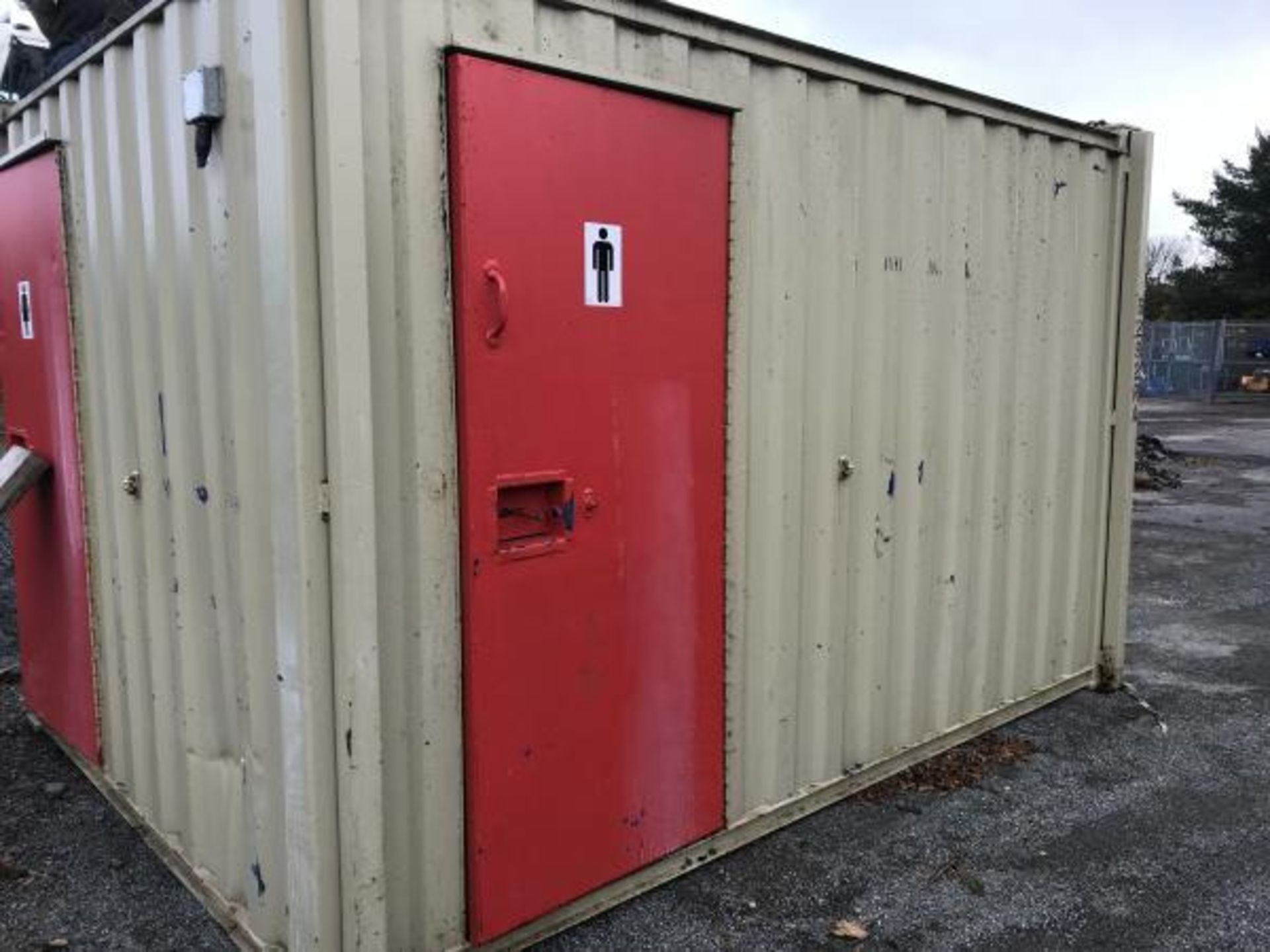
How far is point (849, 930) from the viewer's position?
3061mm

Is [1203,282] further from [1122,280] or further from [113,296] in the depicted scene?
[113,296]

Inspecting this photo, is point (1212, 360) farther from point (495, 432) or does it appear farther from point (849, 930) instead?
point (495, 432)

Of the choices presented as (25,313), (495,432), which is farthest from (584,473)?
(25,313)

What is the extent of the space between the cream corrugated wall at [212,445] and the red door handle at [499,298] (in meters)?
0.43

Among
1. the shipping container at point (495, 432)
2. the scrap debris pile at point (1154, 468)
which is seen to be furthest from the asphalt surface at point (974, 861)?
the scrap debris pile at point (1154, 468)

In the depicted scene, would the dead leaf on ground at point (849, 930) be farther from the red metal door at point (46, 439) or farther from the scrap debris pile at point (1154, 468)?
the scrap debris pile at point (1154, 468)

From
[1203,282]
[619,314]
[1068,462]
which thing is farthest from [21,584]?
[1203,282]

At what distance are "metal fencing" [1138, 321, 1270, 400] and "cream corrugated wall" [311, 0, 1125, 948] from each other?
85.7ft

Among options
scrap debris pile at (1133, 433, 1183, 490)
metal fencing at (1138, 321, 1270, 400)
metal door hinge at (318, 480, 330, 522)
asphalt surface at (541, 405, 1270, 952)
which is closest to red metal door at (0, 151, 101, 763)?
metal door hinge at (318, 480, 330, 522)

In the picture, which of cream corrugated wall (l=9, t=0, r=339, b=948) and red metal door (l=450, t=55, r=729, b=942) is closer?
cream corrugated wall (l=9, t=0, r=339, b=948)

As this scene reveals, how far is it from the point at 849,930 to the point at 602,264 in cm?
206

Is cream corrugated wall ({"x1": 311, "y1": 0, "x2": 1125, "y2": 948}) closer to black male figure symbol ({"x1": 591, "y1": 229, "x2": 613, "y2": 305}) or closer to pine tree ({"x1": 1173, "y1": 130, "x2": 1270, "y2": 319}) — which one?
black male figure symbol ({"x1": 591, "y1": 229, "x2": 613, "y2": 305})

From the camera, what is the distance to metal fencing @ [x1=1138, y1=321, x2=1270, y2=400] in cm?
2792

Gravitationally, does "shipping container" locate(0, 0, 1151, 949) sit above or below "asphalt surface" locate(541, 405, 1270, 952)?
above
